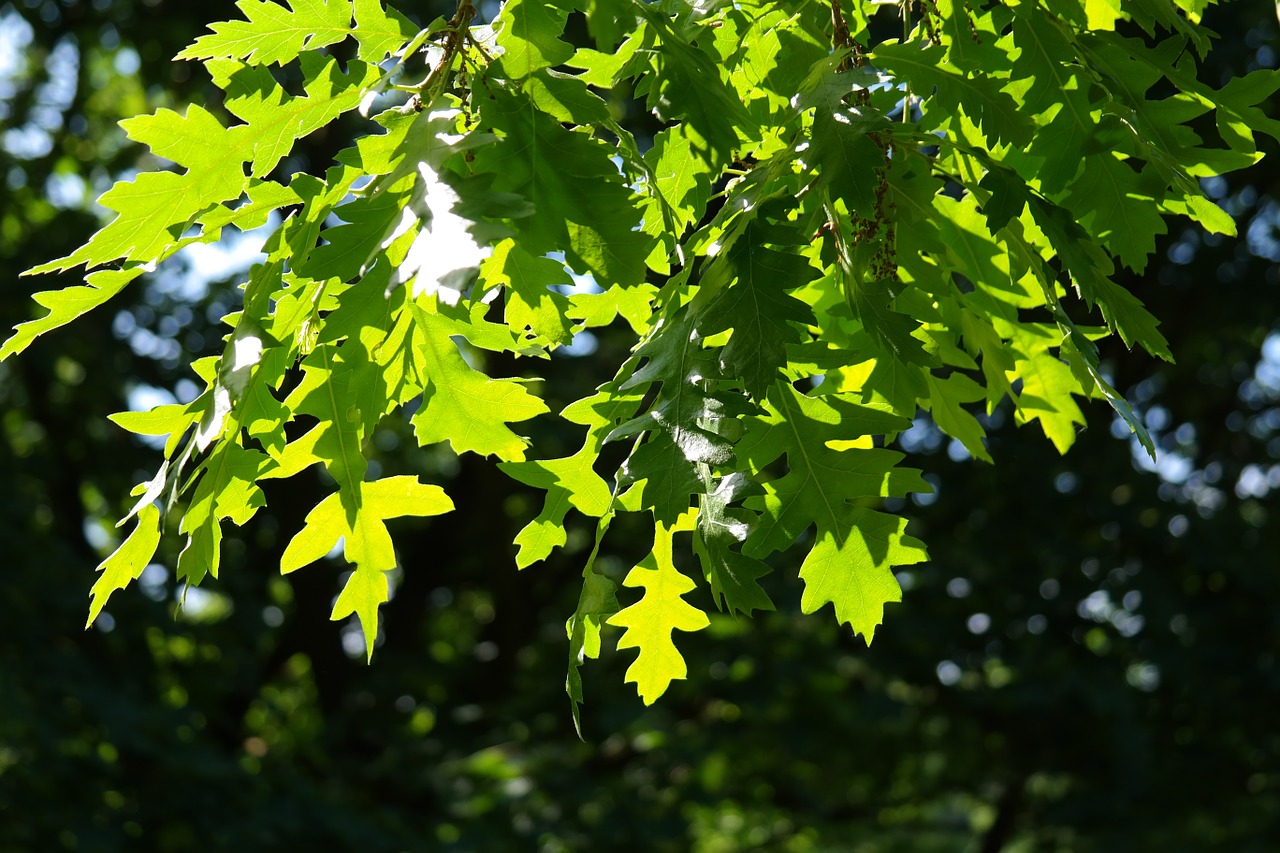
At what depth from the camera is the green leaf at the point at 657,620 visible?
1.78 meters

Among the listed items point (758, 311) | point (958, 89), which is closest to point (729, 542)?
point (758, 311)

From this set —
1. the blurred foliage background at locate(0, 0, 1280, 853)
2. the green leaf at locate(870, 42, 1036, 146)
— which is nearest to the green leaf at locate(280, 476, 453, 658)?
the green leaf at locate(870, 42, 1036, 146)

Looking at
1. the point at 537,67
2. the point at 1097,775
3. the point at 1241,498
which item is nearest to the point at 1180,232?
the point at 1241,498

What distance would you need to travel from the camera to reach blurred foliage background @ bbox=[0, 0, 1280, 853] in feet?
24.5

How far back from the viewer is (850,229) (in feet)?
5.47

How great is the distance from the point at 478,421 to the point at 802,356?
0.44 metres

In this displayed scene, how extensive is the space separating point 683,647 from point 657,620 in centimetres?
665

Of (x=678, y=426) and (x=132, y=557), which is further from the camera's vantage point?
(x=132, y=557)

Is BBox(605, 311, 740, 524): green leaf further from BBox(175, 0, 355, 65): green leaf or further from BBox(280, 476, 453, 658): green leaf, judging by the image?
BBox(175, 0, 355, 65): green leaf

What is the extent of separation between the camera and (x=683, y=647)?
8.34m

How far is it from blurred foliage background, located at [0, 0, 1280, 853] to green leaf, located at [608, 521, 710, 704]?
5.64m

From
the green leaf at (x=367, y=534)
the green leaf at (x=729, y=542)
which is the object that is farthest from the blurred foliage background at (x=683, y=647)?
the green leaf at (x=729, y=542)

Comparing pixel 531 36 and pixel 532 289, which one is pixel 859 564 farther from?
pixel 531 36

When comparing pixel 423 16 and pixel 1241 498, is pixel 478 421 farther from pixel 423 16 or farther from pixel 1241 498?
pixel 1241 498
